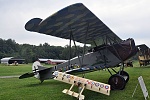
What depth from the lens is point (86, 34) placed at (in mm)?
8297

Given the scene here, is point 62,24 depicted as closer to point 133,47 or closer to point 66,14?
point 66,14

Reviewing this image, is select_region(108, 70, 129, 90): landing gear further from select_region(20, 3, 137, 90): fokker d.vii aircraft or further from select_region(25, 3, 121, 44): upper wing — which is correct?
select_region(25, 3, 121, 44): upper wing

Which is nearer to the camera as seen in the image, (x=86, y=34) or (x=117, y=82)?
(x=86, y=34)

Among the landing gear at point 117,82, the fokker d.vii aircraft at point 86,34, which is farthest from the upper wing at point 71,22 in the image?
the landing gear at point 117,82

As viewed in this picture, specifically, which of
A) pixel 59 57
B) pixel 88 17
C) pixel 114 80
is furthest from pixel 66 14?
pixel 59 57

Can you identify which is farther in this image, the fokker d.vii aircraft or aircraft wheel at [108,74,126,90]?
aircraft wheel at [108,74,126,90]

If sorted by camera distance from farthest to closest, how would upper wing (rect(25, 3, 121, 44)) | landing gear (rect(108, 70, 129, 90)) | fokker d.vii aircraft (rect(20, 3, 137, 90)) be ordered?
1. landing gear (rect(108, 70, 129, 90))
2. fokker d.vii aircraft (rect(20, 3, 137, 90))
3. upper wing (rect(25, 3, 121, 44))

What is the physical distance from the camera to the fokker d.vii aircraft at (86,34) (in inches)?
260

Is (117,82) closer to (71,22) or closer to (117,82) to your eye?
(117,82)

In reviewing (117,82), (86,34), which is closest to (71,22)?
(86,34)

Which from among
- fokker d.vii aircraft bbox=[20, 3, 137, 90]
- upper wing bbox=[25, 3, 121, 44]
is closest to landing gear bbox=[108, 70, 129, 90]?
fokker d.vii aircraft bbox=[20, 3, 137, 90]

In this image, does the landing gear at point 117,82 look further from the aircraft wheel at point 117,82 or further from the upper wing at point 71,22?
the upper wing at point 71,22

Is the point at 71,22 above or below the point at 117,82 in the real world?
above

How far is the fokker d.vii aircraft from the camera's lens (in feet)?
21.6
